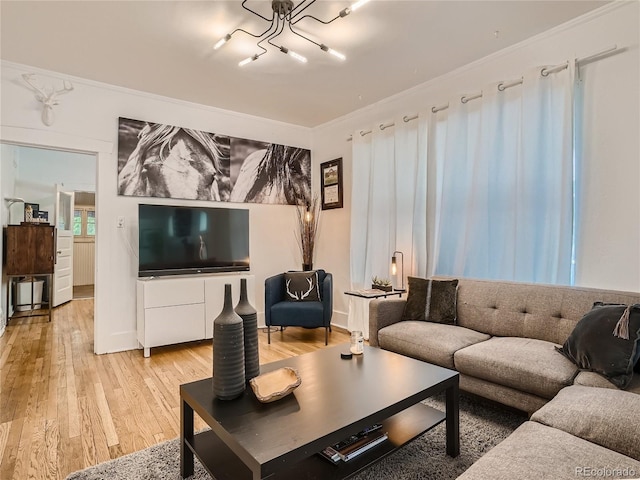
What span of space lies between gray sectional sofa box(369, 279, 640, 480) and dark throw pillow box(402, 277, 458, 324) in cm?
6

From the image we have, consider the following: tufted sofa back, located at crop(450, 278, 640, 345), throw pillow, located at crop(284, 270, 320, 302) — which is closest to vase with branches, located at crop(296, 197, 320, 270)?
throw pillow, located at crop(284, 270, 320, 302)

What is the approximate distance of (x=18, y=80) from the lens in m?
3.28

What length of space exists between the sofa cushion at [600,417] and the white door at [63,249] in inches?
273

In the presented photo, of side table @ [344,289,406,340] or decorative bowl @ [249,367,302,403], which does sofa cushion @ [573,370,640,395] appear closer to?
decorative bowl @ [249,367,302,403]

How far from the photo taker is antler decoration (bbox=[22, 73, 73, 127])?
10.8 feet

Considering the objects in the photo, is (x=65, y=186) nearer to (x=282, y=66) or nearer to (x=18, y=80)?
(x=18, y=80)

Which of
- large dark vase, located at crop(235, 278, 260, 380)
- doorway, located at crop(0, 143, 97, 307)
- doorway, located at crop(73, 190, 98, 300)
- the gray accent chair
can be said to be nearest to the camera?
large dark vase, located at crop(235, 278, 260, 380)

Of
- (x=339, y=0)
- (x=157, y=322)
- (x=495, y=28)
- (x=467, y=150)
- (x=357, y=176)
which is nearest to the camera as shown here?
(x=339, y=0)

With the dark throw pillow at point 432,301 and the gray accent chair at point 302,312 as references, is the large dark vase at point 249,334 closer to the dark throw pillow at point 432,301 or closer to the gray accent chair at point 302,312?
the dark throw pillow at point 432,301

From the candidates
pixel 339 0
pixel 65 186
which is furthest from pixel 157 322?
pixel 65 186

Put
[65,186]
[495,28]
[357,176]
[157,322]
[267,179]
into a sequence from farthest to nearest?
[65,186], [267,179], [357,176], [157,322], [495,28]

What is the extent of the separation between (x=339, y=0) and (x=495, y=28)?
1.26 metres

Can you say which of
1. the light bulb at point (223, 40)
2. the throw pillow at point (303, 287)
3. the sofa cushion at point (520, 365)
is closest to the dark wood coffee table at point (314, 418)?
the sofa cushion at point (520, 365)

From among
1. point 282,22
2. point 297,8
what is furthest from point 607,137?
point 282,22
